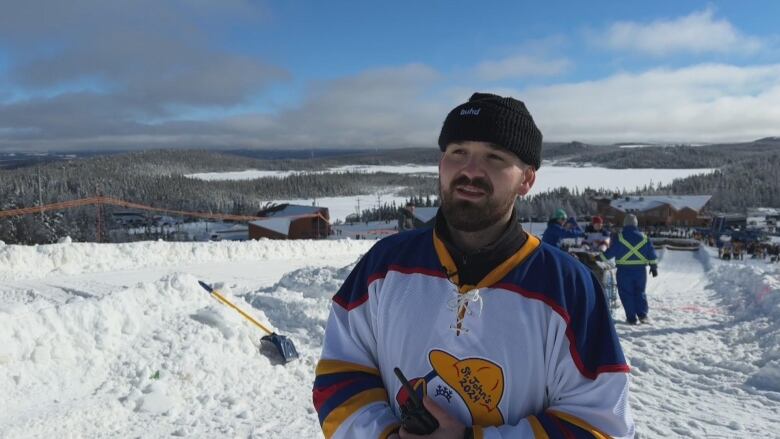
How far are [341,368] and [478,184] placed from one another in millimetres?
848

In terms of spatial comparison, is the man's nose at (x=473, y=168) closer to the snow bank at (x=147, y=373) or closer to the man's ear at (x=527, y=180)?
the man's ear at (x=527, y=180)

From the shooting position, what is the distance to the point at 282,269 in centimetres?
1759

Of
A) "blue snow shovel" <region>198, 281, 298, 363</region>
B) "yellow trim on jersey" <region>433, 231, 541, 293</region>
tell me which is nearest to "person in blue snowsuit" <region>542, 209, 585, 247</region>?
"blue snow shovel" <region>198, 281, 298, 363</region>

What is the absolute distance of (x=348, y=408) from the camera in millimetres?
1719

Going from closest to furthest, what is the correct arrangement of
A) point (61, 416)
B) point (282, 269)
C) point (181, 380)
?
point (61, 416)
point (181, 380)
point (282, 269)

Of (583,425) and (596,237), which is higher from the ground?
(583,425)

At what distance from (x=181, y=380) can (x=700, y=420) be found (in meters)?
5.69

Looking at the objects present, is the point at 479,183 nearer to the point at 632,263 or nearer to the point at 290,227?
the point at 632,263

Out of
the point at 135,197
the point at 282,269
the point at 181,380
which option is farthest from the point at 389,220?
the point at 181,380

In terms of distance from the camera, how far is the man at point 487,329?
1.58 m

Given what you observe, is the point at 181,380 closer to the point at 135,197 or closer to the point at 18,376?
the point at 18,376

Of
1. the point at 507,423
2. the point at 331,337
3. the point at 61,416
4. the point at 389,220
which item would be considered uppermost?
the point at 331,337

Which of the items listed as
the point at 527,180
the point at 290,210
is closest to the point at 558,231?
the point at 527,180

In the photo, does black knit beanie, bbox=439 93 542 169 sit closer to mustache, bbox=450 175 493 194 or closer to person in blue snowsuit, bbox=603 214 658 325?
mustache, bbox=450 175 493 194
